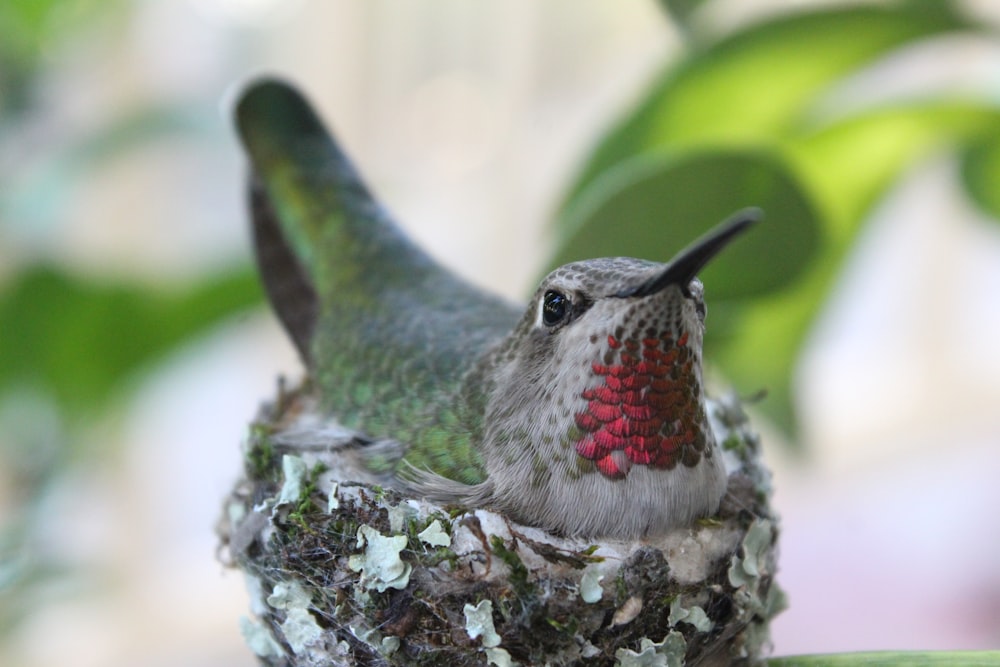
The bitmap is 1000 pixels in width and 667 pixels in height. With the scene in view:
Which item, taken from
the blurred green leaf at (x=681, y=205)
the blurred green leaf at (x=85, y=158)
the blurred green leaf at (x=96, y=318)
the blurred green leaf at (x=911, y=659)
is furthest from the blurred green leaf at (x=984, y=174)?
the blurred green leaf at (x=85, y=158)

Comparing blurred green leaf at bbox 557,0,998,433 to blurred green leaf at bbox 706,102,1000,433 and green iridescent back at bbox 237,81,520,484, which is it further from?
green iridescent back at bbox 237,81,520,484

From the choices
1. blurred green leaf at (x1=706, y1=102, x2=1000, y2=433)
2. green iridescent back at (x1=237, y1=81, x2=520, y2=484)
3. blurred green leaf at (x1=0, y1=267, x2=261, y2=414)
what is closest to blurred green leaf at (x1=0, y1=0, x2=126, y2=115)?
blurred green leaf at (x1=0, y1=267, x2=261, y2=414)

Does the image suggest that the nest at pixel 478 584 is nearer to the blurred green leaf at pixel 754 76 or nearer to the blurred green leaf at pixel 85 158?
the blurred green leaf at pixel 754 76

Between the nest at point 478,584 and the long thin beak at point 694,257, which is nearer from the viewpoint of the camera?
the long thin beak at point 694,257

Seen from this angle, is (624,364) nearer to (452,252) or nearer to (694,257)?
(694,257)

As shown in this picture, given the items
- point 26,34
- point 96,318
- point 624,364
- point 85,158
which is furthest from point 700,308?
point 26,34

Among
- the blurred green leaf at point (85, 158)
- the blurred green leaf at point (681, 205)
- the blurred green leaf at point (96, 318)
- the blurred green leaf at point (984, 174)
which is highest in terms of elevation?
the blurred green leaf at point (85, 158)
